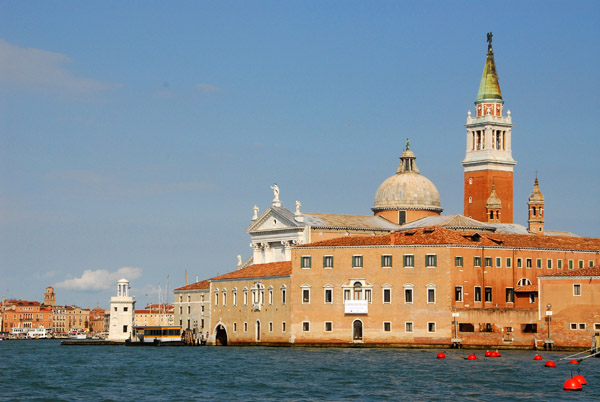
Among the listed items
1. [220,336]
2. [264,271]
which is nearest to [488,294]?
[264,271]

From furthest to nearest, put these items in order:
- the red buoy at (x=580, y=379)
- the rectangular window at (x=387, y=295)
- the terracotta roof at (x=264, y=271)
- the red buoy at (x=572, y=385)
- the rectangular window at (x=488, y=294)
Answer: the terracotta roof at (x=264, y=271)
the rectangular window at (x=387, y=295)
the rectangular window at (x=488, y=294)
the red buoy at (x=580, y=379)
the red buoy at (x=572, y=385)

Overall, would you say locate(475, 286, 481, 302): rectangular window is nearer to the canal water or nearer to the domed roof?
the canal water

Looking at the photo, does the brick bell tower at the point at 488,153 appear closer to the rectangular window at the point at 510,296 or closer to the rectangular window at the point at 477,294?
the rectangular window at the point at 510,296

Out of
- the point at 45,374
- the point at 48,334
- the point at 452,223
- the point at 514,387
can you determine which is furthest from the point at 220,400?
the point at 48,334

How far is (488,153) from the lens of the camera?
354 feet

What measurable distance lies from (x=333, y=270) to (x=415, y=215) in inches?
929

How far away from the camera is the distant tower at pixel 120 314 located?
112m

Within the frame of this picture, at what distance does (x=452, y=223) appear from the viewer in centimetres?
9375

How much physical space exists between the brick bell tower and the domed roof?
4.66 meters

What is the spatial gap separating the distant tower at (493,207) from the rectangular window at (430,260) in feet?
94.7

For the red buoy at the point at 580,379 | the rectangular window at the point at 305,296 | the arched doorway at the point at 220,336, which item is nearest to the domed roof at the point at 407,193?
the arched doorway at the point at 220,336

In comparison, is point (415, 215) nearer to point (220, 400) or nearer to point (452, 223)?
point (452, 223)

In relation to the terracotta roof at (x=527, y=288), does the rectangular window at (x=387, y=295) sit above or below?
below

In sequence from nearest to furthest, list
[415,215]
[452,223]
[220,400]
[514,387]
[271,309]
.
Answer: [220,400] → [514,387] → [271,309] → [452,223] → [415,215]
